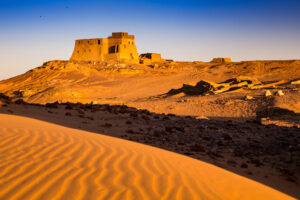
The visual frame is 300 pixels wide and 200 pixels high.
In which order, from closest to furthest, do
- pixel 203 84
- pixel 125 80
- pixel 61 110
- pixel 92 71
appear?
pixel 61 110, pixel 203 84, pixel 125 80, pixel 92 71

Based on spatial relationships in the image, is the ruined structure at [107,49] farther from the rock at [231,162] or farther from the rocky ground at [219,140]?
the rock at [231,162]

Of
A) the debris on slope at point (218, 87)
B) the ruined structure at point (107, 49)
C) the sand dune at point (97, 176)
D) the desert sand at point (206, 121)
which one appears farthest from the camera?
the ruined structure at point (107, 49)

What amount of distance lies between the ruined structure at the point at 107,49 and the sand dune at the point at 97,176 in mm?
47932

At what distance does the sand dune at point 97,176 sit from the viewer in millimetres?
2574

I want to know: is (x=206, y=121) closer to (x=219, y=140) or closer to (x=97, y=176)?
(x=219, y=140)

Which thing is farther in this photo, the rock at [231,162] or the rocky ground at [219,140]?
the rock at [231,162]

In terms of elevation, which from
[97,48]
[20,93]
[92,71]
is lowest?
[20,93]

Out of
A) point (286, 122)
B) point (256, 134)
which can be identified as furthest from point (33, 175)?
point (286, 122)

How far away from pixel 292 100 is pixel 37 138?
1417 cm

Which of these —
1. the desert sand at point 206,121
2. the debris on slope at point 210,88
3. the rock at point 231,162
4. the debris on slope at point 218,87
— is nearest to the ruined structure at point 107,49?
the desert sand at point 206,121

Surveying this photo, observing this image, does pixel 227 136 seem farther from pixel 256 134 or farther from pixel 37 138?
pixel 37 138

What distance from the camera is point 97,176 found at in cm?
299

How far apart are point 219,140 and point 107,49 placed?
48.7 meters

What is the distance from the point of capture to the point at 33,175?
2838mm
